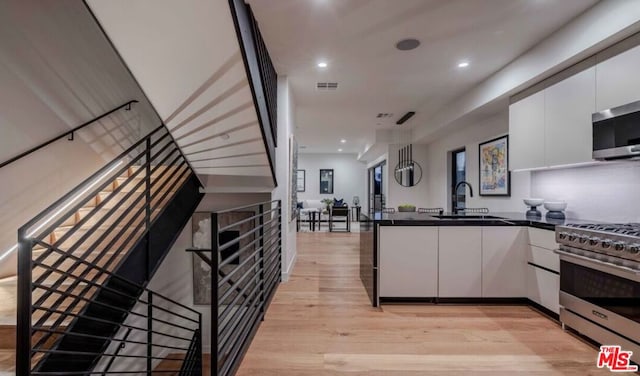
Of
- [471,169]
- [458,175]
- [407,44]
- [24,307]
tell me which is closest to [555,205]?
[471,169]

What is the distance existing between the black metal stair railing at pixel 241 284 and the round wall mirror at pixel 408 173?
439cm

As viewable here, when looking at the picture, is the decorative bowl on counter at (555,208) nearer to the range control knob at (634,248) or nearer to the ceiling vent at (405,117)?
the range control knob at (634,248)

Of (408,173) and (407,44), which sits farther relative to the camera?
(408,173)

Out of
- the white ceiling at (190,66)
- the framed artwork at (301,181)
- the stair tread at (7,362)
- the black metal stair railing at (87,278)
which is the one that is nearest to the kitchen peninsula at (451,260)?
the white ceiling at (190,66)

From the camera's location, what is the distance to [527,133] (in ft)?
10.5

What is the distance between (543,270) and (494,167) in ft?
7.17

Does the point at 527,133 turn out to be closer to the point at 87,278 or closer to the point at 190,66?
the point at 190,66

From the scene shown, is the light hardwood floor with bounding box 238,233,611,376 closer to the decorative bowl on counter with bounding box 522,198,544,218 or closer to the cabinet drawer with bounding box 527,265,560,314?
the cabinet drawer with bounding box 527,265,560,314

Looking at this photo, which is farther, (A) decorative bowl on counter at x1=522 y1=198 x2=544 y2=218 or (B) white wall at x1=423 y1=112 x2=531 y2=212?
(B) white wall at x1=423 y1=112 x2=531 y2=212

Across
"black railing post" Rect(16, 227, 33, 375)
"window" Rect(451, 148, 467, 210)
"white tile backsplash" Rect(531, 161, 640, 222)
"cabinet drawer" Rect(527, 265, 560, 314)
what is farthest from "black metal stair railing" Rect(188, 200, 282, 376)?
"window" Rect(451, 148, 467, 210)

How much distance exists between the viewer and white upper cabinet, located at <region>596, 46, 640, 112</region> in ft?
6.94

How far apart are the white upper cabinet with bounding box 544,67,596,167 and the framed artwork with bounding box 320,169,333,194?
9.47m

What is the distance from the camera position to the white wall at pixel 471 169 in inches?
156

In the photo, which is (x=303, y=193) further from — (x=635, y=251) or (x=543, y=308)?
(x=635, y=251)
